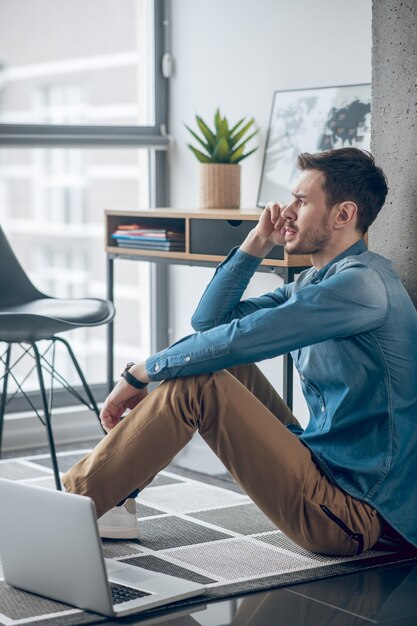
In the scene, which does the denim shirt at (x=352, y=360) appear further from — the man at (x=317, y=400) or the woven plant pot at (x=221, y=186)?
the woven plant pot at (x=221, y=186)

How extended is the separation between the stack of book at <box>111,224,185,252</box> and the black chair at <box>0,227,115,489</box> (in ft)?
1.07

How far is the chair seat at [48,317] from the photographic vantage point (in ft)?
10.0

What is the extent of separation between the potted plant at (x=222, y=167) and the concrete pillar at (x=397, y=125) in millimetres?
1047

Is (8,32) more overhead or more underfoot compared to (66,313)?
more overhead

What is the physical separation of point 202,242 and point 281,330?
121cm

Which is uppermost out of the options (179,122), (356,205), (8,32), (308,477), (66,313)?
(8,32)

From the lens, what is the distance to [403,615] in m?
2.18

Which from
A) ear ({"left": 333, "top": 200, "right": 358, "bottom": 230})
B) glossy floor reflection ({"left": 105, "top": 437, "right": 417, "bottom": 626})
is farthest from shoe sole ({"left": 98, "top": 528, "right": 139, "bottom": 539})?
ear ({"left": 333, "top": 200, "right": 358, "bottom": 230})

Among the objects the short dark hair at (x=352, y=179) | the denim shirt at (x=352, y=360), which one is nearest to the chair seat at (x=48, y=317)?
the denim shirt at (x=352, y=360)

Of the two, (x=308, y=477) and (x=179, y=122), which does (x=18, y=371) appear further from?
(x=308, y=477)

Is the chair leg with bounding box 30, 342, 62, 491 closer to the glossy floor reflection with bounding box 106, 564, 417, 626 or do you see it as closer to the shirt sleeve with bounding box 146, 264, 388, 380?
the shirt sleeve with bounding box 146, 264, 388, 380

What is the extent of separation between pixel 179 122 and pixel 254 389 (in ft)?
6.47

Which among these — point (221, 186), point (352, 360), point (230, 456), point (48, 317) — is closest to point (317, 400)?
point (352, 360)

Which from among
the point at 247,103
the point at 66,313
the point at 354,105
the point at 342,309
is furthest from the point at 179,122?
the point at 342,309
